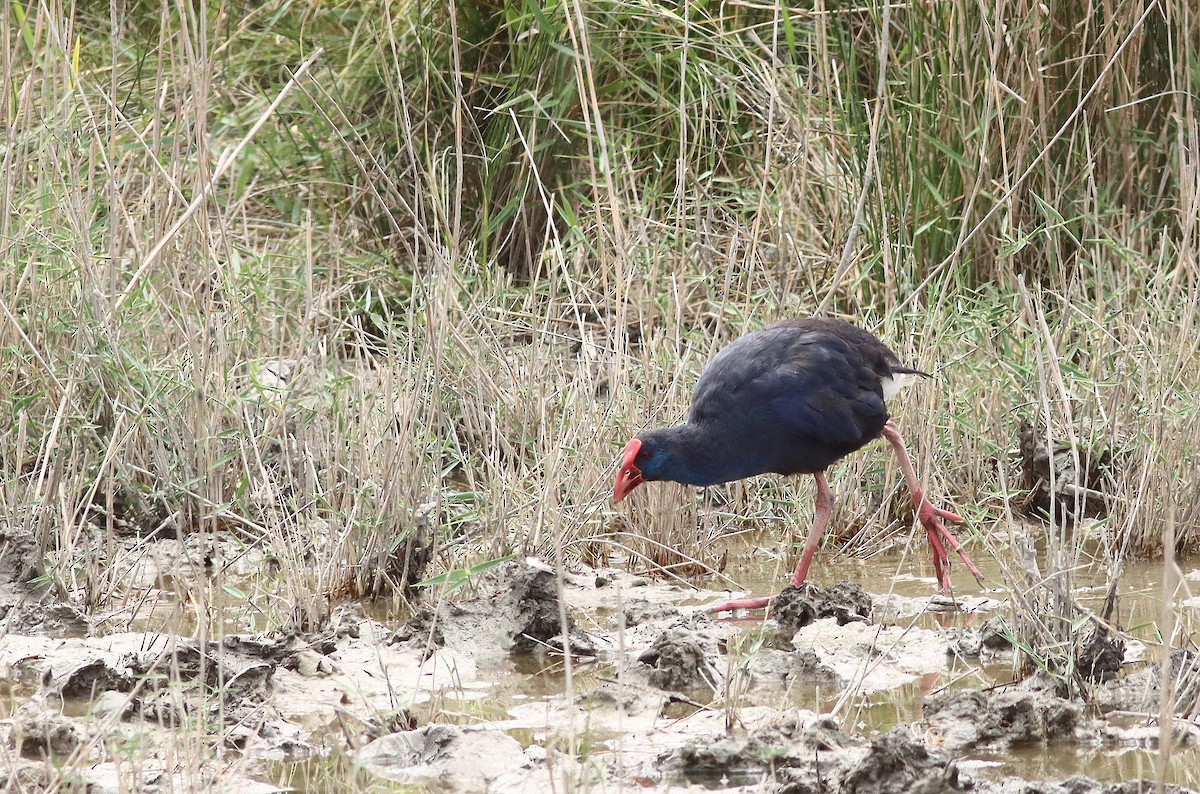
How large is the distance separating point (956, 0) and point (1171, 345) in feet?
5.38

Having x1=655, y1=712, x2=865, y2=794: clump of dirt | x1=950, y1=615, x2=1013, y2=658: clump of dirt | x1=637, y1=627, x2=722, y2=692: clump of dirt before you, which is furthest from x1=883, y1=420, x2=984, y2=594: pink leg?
x1=655, y1=712, x2=865, y2=794: clump of dirt

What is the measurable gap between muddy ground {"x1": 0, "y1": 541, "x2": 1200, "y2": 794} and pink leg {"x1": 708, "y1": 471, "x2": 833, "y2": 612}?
0.06 metres

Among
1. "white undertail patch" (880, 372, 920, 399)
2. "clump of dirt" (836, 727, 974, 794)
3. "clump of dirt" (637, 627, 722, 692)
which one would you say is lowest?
"clump of dirt" (637, 627, 722, 692)

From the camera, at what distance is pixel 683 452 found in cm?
447

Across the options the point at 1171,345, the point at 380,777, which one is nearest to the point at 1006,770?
the point at 380,777

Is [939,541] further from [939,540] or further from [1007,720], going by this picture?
[1007,720]

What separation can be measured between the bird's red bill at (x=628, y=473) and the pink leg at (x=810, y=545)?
0.43 m

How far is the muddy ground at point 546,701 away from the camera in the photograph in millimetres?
2926

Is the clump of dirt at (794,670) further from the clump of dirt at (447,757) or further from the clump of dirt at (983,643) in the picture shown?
the clump of dirt at (447,757)

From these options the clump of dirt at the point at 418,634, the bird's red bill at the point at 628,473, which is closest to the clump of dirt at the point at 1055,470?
the bird's red bill at the point at 628,473

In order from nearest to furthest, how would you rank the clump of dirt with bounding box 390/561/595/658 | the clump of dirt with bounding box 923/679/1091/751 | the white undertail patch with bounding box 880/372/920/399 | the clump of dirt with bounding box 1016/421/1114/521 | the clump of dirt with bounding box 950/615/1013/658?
1. the clump of dirt with bounding box 923/679/1091/751
2. the clump of dirt with bounding box 950/615/1013/658
3. the clump of dirt with bounding box 390/561/595/658
4. the white undertail patch with bounding box 880/372/920/399
5. the clump of dirt with bounding box 1016/421/1114/521

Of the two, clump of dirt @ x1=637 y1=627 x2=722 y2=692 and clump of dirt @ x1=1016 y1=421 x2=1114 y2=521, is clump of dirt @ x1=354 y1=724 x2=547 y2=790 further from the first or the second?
clump of dirt @ x1=1016 y1=421 x2=1114 y2=521

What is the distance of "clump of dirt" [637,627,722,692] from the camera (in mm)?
3631

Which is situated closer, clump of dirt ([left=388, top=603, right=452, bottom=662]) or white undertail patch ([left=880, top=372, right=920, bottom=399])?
clump of dirt ([left=388, top=603, right=452, bottom=662])
